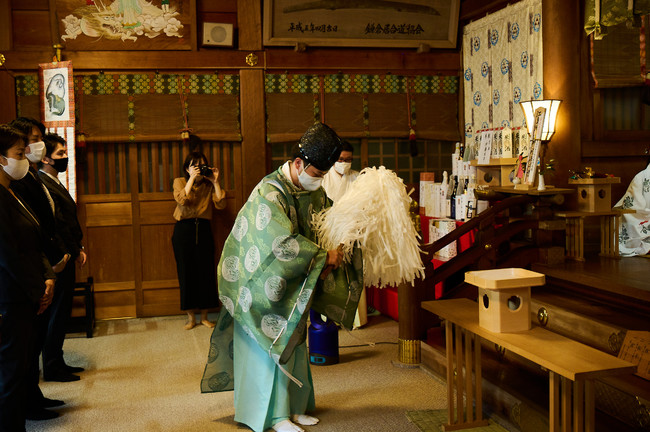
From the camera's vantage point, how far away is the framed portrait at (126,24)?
6184 mm

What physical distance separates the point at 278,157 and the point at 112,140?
5.81ft

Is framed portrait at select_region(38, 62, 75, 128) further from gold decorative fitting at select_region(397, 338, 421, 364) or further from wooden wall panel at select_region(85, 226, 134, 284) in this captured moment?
gold decorative fitting at select_region(397, 338, 421, 364)

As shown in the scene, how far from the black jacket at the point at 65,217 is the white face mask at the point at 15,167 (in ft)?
4.12

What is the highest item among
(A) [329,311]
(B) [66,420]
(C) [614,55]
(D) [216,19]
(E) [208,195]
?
(D) [216,19]

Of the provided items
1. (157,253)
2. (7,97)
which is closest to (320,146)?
(157,253)

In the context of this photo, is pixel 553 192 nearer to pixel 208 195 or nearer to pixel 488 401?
pixel 488 401

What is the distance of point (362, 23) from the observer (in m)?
6.71

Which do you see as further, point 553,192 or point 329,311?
point 553,192

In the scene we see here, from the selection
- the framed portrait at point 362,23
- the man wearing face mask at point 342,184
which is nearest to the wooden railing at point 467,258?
the man wearing face mask at point 342,184

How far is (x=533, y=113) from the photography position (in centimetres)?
509

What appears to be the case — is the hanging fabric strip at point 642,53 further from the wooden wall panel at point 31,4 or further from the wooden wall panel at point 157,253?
the wooden wall panel at point 31,4

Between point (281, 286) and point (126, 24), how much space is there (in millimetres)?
4384

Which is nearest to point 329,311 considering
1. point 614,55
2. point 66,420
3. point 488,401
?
point 488,401

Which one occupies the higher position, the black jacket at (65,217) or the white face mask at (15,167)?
the white face mask at (15,167)
